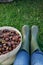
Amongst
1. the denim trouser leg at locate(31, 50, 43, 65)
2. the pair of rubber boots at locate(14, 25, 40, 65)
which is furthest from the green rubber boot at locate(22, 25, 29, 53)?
the denim trouser leg at locate(31, 50, 43, 65)

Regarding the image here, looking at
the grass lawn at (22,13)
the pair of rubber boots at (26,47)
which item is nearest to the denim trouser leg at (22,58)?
the pair of rubber boots at (26,47)

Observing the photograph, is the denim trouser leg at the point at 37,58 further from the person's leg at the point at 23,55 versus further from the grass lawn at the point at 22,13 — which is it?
the grass lawn at the point at 22,13

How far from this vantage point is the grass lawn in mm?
2566

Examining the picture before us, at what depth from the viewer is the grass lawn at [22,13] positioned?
257cm

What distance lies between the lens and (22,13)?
278 centimetres

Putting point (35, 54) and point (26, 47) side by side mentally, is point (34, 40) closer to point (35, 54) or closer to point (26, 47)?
point (26, 47)

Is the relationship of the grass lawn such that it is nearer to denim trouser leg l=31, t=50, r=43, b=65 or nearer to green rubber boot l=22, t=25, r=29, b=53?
green rubber boot l=22, t=25, r=29, b=53

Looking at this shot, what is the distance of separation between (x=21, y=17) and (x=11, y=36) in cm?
76

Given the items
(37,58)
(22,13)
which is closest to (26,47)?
(37,58)

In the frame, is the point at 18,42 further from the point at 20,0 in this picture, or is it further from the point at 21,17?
the point at 20,0

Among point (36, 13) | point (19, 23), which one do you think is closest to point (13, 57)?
point (19, 23)

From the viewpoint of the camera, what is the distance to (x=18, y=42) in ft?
6.23

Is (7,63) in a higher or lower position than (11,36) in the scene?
lower

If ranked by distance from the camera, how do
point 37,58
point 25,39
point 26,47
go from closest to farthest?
point 37,58, point 26,47, point 25,39
